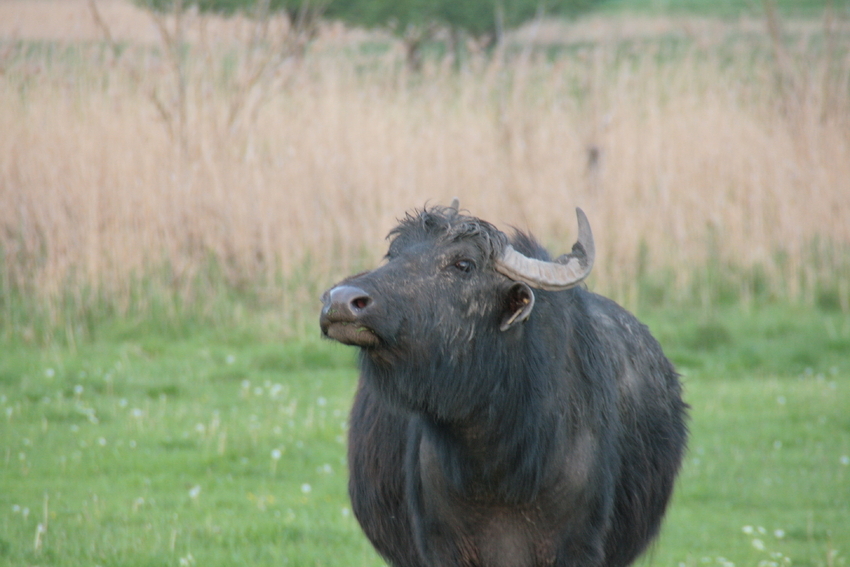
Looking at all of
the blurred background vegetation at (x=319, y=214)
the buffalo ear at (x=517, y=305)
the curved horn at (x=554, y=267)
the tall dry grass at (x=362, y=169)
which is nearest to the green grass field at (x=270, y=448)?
the blurred background vegetation at (x=319, y=214)

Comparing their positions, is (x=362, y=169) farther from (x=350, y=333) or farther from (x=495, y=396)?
(x=350, y=333)

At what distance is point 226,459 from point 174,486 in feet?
1.79

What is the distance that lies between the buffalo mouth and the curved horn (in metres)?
0.61

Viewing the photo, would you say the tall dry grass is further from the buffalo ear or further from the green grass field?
the buffalo ear

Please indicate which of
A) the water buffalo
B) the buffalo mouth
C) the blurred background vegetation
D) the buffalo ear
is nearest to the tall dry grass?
the blurred background vegetation

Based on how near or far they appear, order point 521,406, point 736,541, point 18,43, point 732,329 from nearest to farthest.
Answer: point 521,406
point 736,541
point 732,329
point 18,43

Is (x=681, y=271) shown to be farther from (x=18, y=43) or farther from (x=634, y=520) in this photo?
(x=18, y=43)

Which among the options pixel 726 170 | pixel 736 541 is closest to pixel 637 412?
pixel 736 541

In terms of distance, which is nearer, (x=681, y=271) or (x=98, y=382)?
(x=98, y=382)

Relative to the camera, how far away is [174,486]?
6637 mm

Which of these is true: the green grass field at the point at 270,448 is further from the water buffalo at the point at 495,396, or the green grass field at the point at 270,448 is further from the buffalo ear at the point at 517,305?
the buffalo ear at the point at 517,305

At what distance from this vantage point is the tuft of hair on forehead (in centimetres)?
371

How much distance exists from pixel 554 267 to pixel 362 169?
8.12m

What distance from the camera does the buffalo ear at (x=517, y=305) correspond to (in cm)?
367
